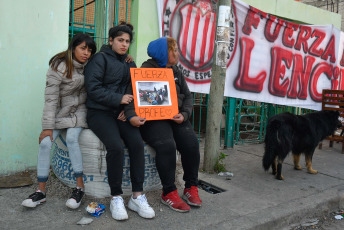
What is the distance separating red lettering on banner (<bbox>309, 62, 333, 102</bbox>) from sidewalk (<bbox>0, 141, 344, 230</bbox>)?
7.65 feet

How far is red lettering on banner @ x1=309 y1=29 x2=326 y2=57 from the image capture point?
640cm

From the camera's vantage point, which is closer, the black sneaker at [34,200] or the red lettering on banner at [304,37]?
the black sneaker at [34,200]

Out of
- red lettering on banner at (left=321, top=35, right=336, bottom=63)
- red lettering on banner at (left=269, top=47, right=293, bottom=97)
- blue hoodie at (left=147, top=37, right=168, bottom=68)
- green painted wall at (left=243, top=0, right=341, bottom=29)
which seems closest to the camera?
blue hoodie at (left=147, top=37, right=168, bottom=68)

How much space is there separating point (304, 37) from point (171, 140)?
4.64 m

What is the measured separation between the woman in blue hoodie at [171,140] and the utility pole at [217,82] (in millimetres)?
850

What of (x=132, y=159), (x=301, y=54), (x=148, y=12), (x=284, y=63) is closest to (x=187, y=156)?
(x=132, y=159)

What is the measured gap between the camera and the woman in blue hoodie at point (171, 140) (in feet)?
9.60

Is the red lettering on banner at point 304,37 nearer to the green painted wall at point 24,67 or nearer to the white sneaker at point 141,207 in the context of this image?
the green painted wall at point 24,67

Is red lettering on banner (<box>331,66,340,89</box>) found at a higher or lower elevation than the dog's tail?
higher

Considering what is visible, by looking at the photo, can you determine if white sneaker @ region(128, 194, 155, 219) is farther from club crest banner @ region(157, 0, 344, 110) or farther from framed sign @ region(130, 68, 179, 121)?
Result: club crest banner @ region(157, 0, 344, 110)

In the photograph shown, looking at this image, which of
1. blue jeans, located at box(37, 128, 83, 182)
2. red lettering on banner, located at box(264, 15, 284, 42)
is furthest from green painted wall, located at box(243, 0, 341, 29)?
blue jeans, located at box(37, 128, 83, 182)

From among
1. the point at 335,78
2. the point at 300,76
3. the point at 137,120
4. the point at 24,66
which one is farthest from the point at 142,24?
the point at 335,78

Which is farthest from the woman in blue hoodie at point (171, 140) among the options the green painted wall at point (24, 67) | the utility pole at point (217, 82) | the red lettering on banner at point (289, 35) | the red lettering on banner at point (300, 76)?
the red lettering on banner at point (300, 76)

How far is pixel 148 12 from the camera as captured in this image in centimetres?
451
